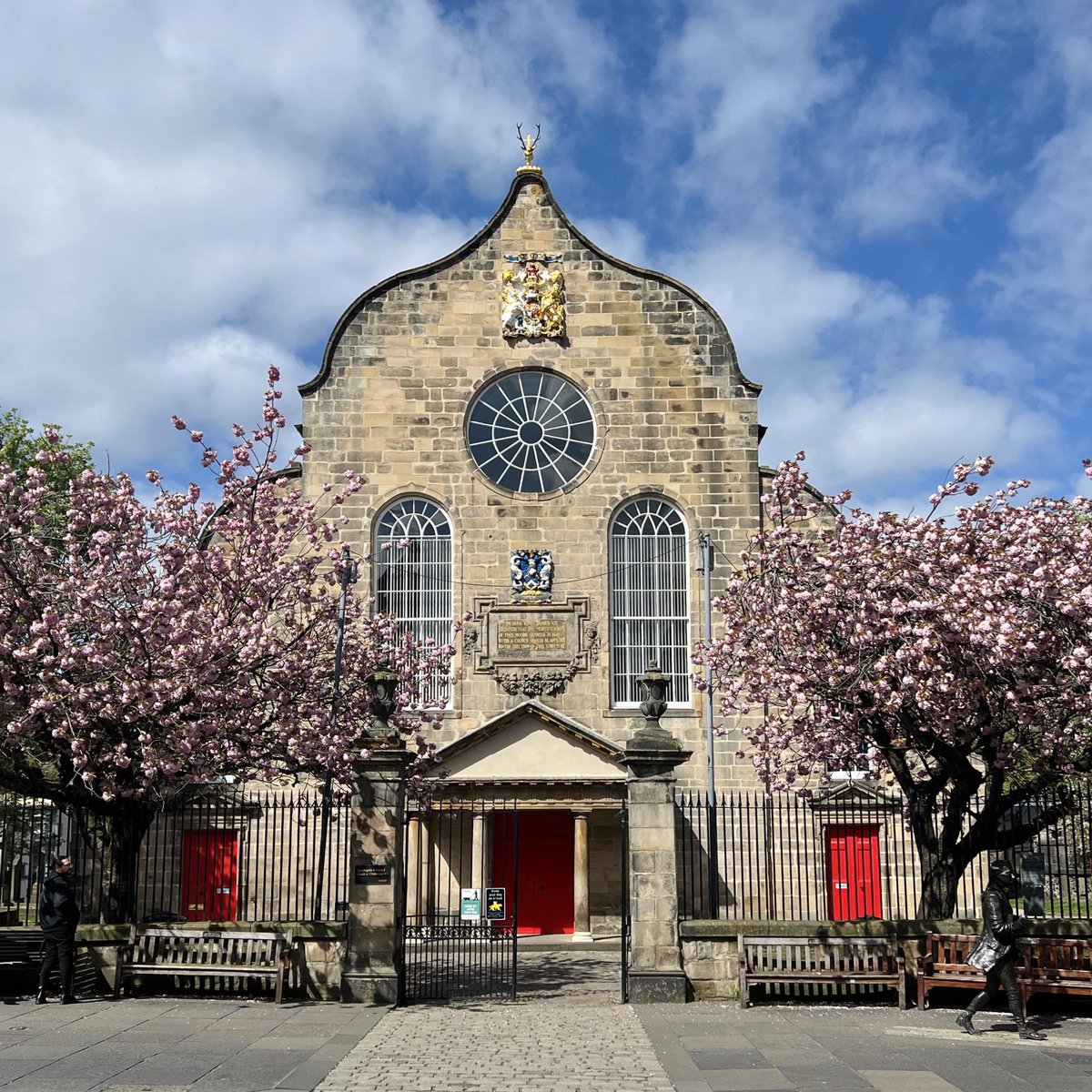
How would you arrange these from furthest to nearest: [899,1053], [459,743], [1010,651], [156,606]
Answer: [459,743] < [156,606] < [1010,651] < [899,1053]

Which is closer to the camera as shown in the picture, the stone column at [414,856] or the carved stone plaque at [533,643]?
the stone column at [414,856]

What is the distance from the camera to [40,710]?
1450cm

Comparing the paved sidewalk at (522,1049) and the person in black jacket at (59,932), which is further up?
the person in black jacket at (59,932)

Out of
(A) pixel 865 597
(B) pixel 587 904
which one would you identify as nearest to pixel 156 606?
(A) pixel 865 597

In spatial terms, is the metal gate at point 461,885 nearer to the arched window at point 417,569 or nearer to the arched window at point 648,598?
the arched window at point 417,569

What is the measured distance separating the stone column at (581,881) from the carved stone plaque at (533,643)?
2648 mm

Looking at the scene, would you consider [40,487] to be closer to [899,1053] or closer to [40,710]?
[40,710]

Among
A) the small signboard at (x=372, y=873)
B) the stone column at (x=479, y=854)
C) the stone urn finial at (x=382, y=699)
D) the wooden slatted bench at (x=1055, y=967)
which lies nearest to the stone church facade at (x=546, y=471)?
the stone column at (x=479, y=854)

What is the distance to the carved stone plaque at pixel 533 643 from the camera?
2500 centimetres

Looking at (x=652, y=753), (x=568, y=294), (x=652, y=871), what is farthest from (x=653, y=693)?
(x=568, y=294)

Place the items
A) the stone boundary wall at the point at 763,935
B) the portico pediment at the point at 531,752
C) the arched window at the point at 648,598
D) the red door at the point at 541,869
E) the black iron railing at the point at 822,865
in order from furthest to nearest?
the arched window at the point at 648,598 < the red door at the point at 541,869 < the portico pediment at the point at 531,752 < the black iron railing at the point at 822,865 < the stone boundary wall at the point at 763,935

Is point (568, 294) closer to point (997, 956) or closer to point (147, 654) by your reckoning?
point (147, 654)

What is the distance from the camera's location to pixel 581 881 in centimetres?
2386

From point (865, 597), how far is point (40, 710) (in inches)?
381
